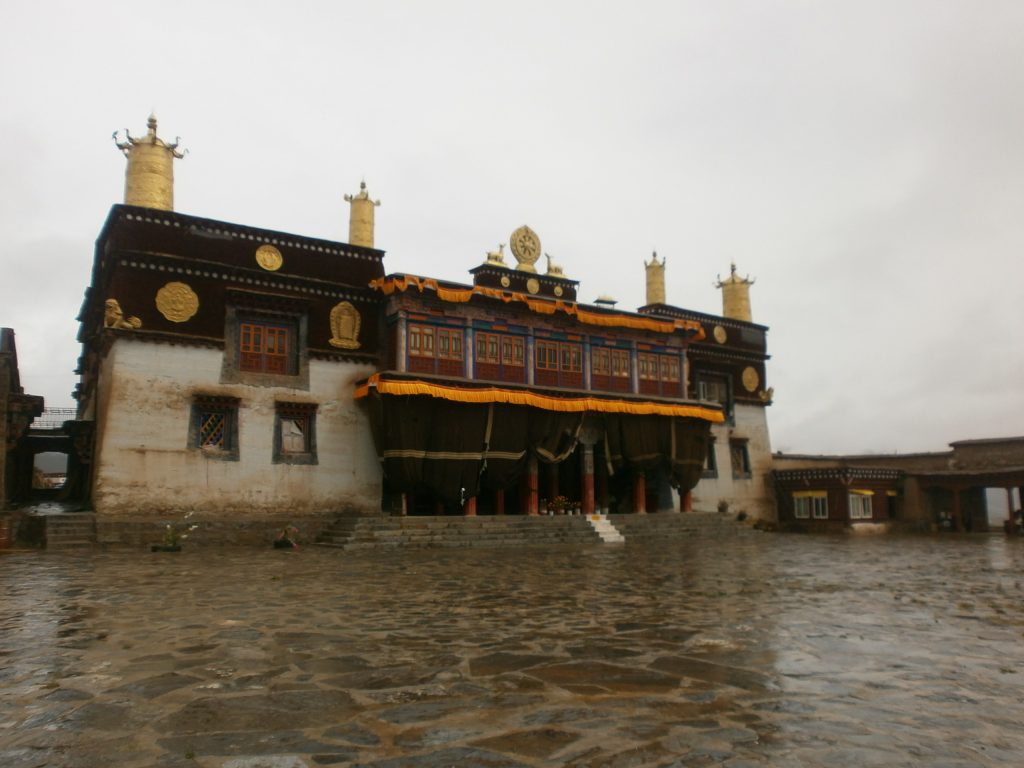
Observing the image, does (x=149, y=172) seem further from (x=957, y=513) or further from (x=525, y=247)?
(x=957, y=513)

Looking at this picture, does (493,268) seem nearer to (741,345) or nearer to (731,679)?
(741,345)

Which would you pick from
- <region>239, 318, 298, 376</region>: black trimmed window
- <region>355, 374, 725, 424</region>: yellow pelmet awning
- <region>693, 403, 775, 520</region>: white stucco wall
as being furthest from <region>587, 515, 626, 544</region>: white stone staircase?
<region>239, 318, 298, 376</region>: black trimmed window

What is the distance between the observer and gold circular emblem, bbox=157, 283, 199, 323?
2022 cm

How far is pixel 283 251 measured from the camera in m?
22.0

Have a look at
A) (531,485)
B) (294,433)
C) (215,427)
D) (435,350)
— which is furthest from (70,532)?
(531,485)

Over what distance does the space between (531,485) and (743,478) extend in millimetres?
11755

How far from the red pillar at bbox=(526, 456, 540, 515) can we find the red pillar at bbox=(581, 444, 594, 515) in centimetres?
169

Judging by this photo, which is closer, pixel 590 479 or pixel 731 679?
pixel 731 679

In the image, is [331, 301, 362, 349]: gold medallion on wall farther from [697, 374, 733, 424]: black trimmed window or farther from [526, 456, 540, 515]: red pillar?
[697, 374, 733, 424]: black trimmed window

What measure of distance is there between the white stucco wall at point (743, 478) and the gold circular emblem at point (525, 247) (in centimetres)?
955

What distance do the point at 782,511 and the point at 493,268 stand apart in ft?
49.8

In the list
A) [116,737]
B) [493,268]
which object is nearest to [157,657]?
[116,737]

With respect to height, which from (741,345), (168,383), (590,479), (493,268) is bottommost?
(590,479)

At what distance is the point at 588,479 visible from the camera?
2470 cm
